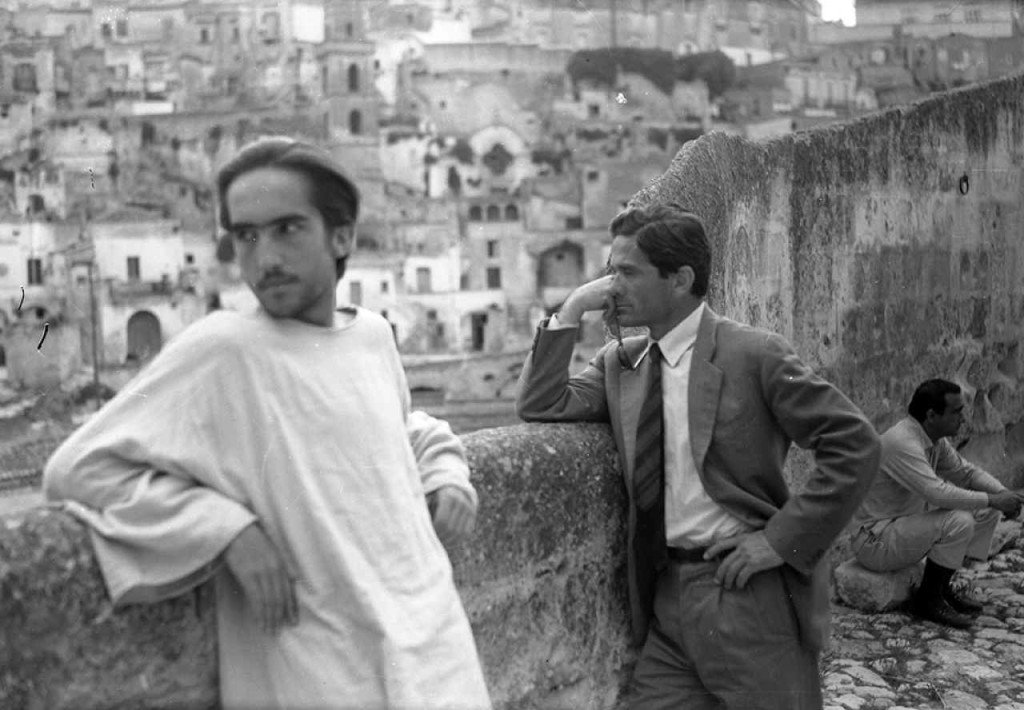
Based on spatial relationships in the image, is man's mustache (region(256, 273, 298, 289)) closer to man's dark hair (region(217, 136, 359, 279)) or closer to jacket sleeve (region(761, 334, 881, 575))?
man's dark hair (region(217, 136, 359, 279))

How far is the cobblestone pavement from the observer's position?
13.6 ft

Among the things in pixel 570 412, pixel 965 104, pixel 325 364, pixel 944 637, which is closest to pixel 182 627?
pixel 325 364

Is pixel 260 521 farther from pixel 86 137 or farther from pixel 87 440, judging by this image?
pixel 86 137

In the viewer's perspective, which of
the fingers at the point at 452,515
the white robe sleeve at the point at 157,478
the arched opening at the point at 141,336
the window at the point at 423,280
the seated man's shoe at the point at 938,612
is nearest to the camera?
the white robe sleeve at the point at 157,478

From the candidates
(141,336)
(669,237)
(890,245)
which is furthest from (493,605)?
(141,336)

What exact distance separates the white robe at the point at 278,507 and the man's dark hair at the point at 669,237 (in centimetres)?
110

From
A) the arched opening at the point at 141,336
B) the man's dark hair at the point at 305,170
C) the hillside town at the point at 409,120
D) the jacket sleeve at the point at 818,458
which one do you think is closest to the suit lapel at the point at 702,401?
the jacket sleeve at the point at 818,458

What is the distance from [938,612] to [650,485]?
2424mm

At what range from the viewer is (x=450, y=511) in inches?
85.3

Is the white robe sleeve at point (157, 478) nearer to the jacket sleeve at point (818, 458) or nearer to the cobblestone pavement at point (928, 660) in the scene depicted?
the jacket sleeve at point (818, 458)

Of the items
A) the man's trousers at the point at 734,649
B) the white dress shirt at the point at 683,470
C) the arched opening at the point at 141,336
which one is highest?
the white dress shirt at the point at 683,470

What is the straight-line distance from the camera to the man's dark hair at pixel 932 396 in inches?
193

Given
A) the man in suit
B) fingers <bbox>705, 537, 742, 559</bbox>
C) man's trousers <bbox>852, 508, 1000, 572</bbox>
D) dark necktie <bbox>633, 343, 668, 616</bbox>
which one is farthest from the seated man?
fingers <bbox>705, 537, 742, 559</bbox>

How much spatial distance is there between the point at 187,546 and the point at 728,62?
74718 millimetres
